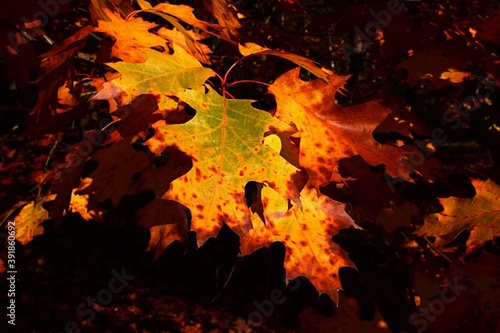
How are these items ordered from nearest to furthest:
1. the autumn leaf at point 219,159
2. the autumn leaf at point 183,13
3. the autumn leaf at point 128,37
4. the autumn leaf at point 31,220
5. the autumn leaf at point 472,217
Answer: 1. the autumn leaf at point 219,159
2. the autumn leaf at point 128,37
3. the autumn leaf at point 183,13
4. the autumn leaf at point 472,217
5. the autumn leaf at point 31,220

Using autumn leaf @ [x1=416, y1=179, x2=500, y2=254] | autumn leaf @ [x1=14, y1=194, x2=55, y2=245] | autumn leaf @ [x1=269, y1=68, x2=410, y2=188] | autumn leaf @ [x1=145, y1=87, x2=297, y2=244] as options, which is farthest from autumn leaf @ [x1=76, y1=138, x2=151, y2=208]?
autumn leaf @ [x1=14, y1=194, x2=55, y2=245]

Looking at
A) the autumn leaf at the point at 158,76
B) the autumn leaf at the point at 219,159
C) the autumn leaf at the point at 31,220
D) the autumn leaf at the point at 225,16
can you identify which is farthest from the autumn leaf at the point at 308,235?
the autumn leaf at the point at 31,220

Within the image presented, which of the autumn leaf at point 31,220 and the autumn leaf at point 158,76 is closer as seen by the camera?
the autumn leaf at point 158,76

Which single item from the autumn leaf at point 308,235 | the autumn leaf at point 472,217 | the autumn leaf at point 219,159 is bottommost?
the autumn leaf at point 472,217

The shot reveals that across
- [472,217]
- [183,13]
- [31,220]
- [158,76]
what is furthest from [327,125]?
[31,220]

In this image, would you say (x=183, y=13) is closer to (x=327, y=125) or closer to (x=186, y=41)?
(x=186, y=41)

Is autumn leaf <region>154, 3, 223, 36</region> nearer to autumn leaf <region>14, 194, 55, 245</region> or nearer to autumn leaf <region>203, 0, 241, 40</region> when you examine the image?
autumn leaf <region>203, 0, 241, 40</region>

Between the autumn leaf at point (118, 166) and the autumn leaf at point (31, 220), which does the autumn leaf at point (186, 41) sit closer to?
the autumn leaf at point (118, 166)
